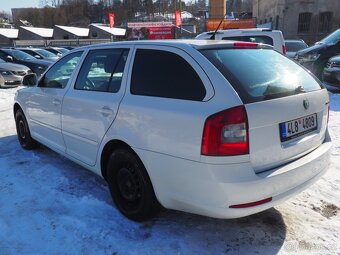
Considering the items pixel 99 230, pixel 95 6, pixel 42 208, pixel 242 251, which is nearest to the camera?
pixel 242 251

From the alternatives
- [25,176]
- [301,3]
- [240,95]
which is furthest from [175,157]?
[301,3]

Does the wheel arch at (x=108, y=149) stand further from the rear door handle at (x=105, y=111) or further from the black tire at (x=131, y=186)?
the rear door handle at (x=105, y=111)

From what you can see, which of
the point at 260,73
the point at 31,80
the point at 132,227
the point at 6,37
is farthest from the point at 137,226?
the point at 6,37

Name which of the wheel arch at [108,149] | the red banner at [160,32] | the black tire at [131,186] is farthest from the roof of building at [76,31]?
the black tire at [131,186]

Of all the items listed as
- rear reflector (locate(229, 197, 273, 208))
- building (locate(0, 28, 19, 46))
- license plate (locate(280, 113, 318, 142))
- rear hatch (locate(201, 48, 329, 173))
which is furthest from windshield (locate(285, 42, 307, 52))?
building (locate(0, 28, 19, 46))

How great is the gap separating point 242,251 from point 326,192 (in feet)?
5.32

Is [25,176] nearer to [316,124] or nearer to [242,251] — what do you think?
[242,251]

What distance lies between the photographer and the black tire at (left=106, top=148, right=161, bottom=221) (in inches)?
128

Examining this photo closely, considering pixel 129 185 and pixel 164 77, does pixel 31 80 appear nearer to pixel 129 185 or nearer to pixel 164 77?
pixel 129 185

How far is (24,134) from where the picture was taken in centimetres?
585

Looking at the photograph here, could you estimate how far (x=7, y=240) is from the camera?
127 inches

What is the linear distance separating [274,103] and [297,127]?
37cm

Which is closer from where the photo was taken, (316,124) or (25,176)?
(316,124)

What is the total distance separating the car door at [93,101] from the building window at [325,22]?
38.1 m
